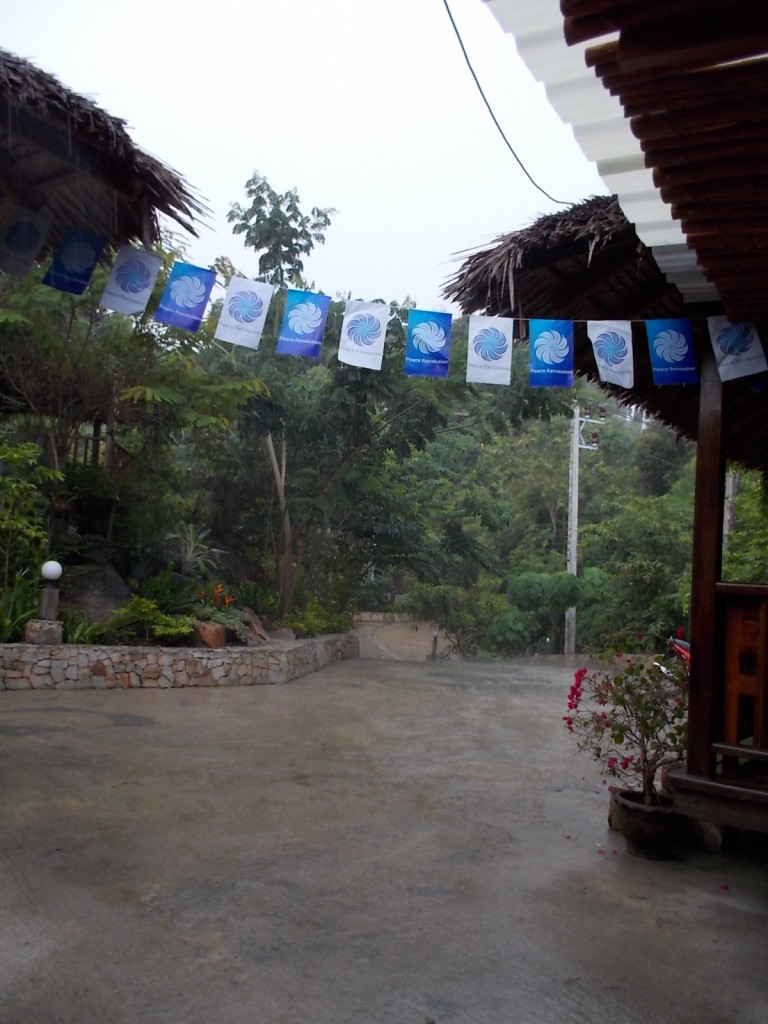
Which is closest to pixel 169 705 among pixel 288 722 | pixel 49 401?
pixel 288 722

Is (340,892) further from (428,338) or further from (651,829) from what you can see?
(428,338)

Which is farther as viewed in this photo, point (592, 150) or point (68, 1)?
point (68, 1)

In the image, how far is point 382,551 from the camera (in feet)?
43.4

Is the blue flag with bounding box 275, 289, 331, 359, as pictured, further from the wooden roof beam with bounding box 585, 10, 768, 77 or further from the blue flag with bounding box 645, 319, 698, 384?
the wooden roof beam with bounding box 585, 10, 768, 77

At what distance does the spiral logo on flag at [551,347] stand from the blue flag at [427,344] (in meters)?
0.72

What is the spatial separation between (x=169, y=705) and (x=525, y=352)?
7985 millimetres

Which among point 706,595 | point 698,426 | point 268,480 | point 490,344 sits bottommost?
point 706,595

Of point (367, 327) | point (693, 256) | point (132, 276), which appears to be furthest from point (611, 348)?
point (132, 276)

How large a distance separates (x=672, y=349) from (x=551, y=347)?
31.5 inches

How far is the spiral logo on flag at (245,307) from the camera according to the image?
5.38 metres

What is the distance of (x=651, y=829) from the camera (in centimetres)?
391

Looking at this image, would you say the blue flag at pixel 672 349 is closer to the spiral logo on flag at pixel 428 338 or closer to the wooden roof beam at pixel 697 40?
the spiral logo on flag at pixel 428 338

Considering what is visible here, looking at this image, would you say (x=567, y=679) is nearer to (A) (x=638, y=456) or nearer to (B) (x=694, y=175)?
(B) (x=694, y=175)

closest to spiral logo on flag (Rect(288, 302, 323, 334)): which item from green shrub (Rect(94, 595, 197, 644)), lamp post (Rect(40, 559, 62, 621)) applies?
lamp post (Rect(40, 559, 62, 621))
